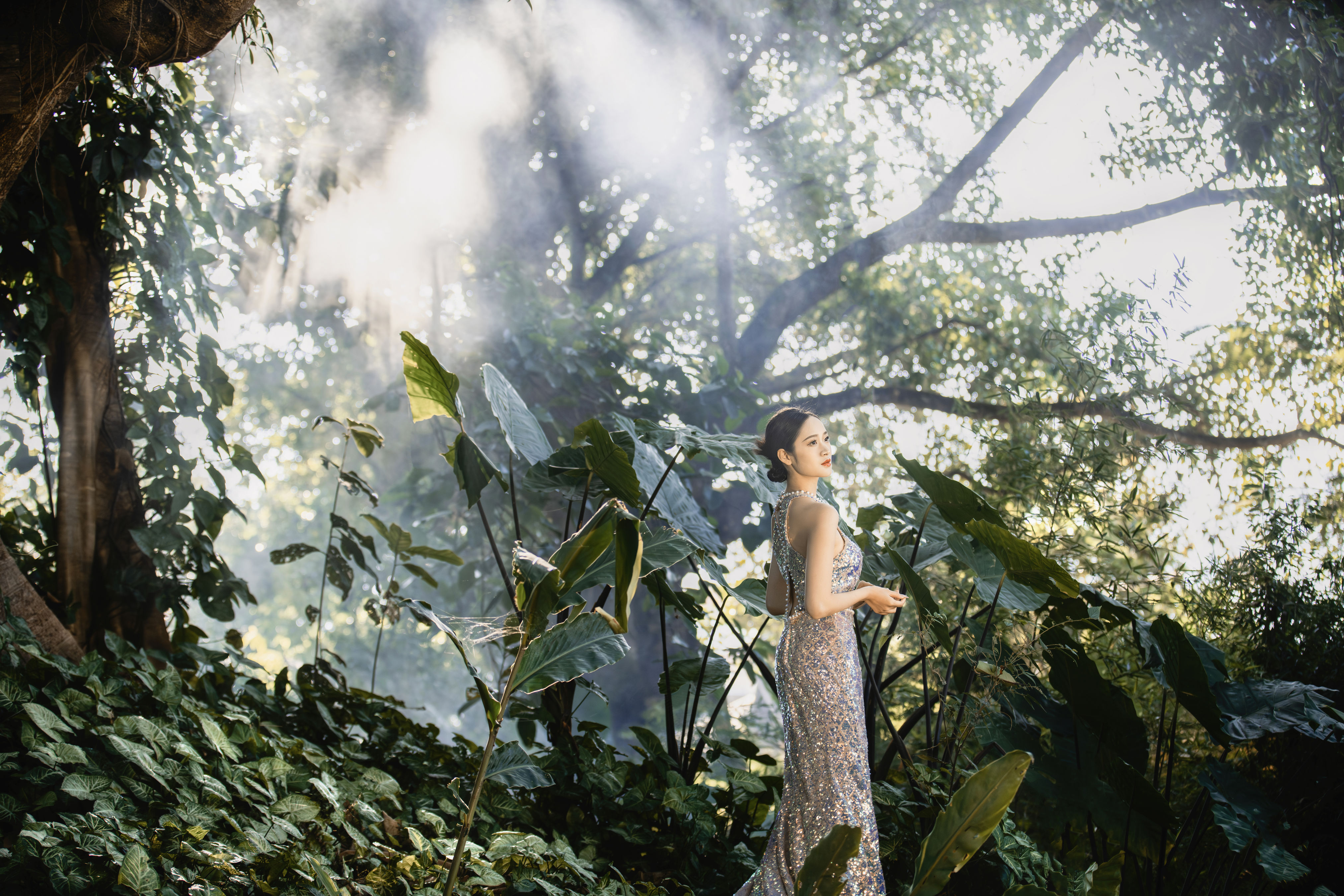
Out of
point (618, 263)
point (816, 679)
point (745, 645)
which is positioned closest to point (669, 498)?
point (745, 645)

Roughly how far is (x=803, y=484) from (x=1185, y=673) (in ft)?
2.84

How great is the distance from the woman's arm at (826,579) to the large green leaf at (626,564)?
1.62 feet

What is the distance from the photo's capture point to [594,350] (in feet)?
15.1

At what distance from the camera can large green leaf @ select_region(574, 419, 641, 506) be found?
6.17 ft

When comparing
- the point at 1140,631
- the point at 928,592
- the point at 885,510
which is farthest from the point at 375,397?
the point at 1140,631

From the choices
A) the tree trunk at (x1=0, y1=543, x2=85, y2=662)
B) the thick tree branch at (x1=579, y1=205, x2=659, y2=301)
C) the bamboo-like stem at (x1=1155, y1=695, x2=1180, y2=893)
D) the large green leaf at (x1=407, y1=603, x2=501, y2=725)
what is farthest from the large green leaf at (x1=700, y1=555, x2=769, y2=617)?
the thick tree branch at (x1=579, y1=205, x2=659, y2=301)

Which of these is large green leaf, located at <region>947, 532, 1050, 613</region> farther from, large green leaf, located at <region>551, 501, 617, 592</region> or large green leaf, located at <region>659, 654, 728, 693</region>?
large green leaf, located at <region>551, 501, 617, 592</region>

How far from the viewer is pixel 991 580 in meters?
1.80

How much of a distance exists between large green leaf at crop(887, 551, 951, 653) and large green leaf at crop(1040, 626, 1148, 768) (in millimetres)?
229

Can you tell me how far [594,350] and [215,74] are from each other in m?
2.56

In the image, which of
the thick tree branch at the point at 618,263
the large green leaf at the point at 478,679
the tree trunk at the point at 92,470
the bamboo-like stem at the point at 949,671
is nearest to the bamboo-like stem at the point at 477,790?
the large green leaf at the point at 478,679

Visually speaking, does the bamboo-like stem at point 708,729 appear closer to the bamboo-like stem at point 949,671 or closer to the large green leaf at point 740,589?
the large green leaf at point 740,589

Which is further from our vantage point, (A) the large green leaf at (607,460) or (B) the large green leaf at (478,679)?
(A) the large green leaf at (607,460)

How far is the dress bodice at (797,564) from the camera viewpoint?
1674 mm
